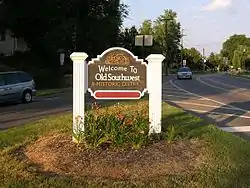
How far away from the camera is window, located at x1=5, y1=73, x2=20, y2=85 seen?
24409 millimetres

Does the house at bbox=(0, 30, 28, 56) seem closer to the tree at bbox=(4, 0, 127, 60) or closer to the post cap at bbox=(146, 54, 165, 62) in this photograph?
the tree at bbox=(4, 0, 127, 60)

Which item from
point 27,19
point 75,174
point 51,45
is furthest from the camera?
point 27,19

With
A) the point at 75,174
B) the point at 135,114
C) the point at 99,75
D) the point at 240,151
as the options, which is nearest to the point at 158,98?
the point at 135,114

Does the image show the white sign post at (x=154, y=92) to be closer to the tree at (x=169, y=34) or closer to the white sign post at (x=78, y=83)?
the white sign post at (x=78, y=83)

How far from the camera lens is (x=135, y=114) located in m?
10.4

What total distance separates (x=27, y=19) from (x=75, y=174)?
42.0 metres

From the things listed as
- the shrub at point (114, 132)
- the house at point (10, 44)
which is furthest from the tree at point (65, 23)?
the shrub at point (114, 132)

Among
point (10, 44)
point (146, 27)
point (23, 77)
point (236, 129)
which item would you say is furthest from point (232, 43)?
point (236, 129)

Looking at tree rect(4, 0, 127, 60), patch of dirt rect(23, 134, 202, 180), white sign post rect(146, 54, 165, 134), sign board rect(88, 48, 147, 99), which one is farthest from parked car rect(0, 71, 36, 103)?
tree rect(4, 0, 127, 60)

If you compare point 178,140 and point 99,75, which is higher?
point 99,75

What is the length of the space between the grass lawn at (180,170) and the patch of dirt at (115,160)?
98 mm

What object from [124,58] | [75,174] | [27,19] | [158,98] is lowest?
[75,174]

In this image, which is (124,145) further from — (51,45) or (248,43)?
(248,43)

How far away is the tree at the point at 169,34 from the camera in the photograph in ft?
350
